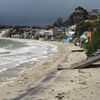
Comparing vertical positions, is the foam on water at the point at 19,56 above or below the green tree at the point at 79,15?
below

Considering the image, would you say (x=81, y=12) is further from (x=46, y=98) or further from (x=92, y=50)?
(x=46, y=98)

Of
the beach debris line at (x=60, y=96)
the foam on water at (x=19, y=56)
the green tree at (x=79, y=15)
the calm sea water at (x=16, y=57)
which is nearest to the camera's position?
the beach debris line at (x=60, y=96)

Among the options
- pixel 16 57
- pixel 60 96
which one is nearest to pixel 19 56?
pixel 16 57

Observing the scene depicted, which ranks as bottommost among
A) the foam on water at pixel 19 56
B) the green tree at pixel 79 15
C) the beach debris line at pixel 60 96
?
the foam on water at pixel 19 56

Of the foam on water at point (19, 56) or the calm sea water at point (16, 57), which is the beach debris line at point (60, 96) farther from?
the foam on water at point (19, 56)

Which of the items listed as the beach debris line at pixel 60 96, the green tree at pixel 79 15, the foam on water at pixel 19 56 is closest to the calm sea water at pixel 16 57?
the foam on water at pixel 19 56

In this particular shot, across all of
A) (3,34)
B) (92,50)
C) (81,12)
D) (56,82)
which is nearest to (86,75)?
(56,82)

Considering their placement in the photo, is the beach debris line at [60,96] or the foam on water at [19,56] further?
the foam on water at [19,56]

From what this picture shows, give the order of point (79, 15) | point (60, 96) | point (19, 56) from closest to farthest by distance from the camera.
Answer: point (60, 96)
point (19, 56)
point (79, 15)

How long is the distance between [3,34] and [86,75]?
152 meters

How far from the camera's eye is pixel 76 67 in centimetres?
2002

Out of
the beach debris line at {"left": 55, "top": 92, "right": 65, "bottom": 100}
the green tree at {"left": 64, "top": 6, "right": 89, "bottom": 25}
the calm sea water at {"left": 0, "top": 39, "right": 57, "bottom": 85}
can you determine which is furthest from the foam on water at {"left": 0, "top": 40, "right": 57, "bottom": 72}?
the green tree at {"left": 64, "top": 6, "right": 89, "bottom": 25}

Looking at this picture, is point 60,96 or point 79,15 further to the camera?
point 79,15

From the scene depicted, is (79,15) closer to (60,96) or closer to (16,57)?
(16,57)
